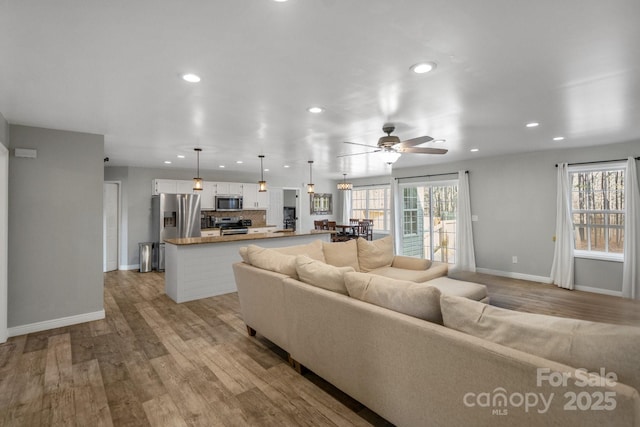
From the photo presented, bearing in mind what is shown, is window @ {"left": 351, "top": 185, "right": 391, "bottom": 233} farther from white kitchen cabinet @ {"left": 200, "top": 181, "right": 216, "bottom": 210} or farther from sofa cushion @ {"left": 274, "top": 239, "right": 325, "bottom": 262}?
sofa cushion @ {"left": 274, "top": 239, "right": 325, "bottom": 262}

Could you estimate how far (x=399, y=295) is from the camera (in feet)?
6.12

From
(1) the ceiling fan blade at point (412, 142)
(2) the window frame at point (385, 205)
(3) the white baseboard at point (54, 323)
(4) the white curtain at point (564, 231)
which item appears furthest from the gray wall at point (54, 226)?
(2) the window frame at point (385, 205)

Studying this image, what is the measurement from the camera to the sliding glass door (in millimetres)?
7254

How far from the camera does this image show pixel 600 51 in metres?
2.00

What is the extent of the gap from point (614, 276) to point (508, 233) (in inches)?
64.9

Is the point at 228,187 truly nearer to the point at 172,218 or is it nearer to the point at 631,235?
the point at 172,218

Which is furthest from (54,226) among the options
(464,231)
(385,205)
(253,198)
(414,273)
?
(385,205)

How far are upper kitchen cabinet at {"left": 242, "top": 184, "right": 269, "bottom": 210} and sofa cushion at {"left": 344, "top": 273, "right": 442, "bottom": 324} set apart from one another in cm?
672

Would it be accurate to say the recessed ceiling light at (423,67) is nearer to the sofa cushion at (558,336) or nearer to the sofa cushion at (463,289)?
the sofa cushion at (558,336)

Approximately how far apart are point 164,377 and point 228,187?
6.12 meters

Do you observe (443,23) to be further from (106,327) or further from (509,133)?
(106,327)

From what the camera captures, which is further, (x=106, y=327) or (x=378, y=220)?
(x=378, y=220)

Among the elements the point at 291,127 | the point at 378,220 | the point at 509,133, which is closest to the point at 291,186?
the point at 378,220

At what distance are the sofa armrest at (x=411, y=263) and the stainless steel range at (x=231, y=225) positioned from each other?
461 cm
